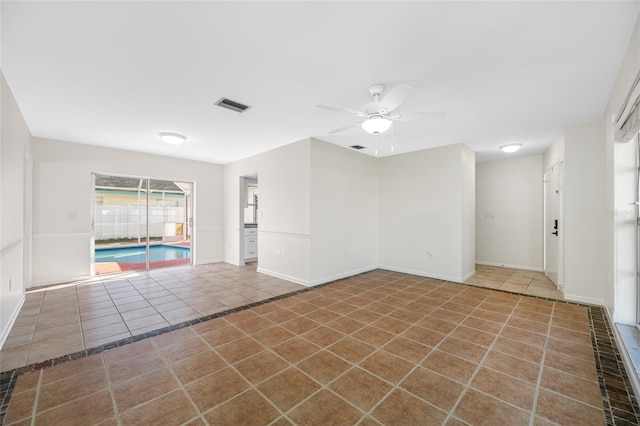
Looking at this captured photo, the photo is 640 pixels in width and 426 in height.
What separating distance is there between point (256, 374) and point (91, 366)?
55.7 inches

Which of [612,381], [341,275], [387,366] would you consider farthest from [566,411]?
[341,275]

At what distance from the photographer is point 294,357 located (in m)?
2.25

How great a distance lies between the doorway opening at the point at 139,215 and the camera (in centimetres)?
579

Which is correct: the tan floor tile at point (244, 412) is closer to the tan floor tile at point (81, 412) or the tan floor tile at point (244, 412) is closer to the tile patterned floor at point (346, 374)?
the tile patterned floor at point (346, 374)

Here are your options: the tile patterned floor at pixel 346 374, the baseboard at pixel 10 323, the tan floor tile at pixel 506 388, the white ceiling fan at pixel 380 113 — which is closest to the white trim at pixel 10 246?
the baseboard at pixel 10 323

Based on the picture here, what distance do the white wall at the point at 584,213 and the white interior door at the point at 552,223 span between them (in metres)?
0.48

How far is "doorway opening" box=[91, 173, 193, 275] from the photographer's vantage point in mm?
5785

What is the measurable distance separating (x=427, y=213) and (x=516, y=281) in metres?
1.98

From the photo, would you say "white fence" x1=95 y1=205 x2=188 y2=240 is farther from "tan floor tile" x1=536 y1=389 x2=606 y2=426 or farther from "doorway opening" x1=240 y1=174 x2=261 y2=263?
"tan floor tile" x1=536 y1=389 x2=606 y2=426

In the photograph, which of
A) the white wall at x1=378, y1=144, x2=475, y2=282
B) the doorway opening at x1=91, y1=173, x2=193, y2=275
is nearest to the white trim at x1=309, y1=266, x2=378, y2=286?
the white wall at x1=378, y1=144, x2=475, y2=282

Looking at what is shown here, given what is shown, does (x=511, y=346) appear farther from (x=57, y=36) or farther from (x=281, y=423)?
(x=57, y=36)

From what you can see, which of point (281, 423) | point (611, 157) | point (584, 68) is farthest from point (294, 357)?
point (611, 157)

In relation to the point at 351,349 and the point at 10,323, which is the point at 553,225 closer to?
the point at 351,349

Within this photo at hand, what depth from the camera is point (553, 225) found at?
457cm
